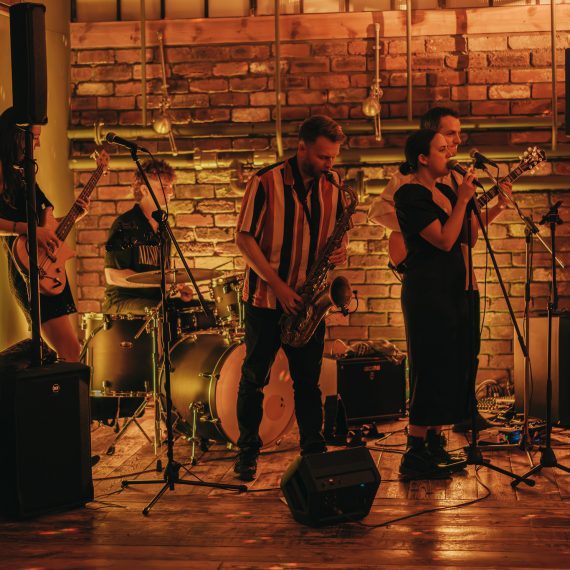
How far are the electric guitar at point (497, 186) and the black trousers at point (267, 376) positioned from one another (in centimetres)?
74

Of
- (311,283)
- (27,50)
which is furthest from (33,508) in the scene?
(27,50)

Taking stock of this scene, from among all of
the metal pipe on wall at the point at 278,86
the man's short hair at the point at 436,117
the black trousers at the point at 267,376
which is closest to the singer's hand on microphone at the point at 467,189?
the man's short hair at the point at 436,117

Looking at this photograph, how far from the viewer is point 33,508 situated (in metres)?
3.86

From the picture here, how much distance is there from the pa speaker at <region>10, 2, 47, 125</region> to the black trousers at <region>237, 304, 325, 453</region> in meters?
1.35

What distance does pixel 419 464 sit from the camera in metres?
4.41

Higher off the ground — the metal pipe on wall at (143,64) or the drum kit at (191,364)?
the metal pipe on wall at (143,64)

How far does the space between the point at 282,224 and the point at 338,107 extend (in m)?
2.45

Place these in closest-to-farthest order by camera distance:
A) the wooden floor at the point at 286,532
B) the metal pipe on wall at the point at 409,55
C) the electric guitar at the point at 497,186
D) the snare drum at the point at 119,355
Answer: the wooden floor at the point at 286,532 < the electric guitar at the point at 497,186 < the snare drum at the point at 119,355 < the metal pipe on wall at the point at 409,55

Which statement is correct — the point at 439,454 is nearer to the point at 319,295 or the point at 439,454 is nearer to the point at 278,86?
the point at 319,295

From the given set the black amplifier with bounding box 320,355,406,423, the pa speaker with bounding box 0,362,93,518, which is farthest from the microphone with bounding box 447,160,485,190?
the pa speaker with bounding box 0,362,93,518

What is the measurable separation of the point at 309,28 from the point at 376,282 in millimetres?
1845

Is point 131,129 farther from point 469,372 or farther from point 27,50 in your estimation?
point 469,372

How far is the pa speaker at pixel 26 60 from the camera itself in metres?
3.96

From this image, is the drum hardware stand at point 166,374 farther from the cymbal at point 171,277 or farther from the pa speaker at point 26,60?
the cymbal at point 171,277
